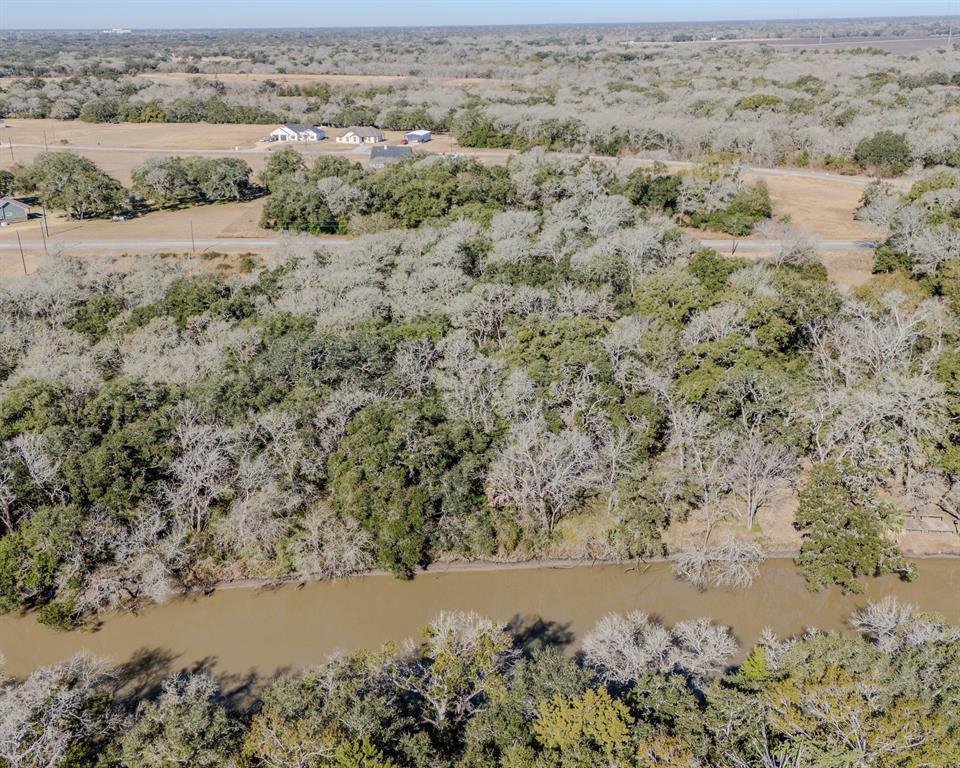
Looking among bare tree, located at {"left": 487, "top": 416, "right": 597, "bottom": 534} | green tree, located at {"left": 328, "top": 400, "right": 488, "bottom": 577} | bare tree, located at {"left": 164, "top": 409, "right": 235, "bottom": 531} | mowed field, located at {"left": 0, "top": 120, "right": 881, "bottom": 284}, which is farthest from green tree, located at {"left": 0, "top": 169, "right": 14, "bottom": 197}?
bare tree, located at {"left": 487, "top": 416, "right": 597, "bottom": 534}

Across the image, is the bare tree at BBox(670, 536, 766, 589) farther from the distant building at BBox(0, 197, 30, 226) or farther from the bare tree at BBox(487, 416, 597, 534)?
the distant building at BBox(0, 197, 30, 226)

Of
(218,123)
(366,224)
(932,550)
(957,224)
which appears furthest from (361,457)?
(218,123)

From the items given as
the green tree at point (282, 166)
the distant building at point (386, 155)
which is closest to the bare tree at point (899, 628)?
the green tree at point (282, 166)

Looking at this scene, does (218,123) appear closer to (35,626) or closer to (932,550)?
(35,626)

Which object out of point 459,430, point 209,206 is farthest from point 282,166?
point 459,430

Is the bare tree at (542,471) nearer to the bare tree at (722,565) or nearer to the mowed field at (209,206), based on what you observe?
the bare tree at (722,565)
